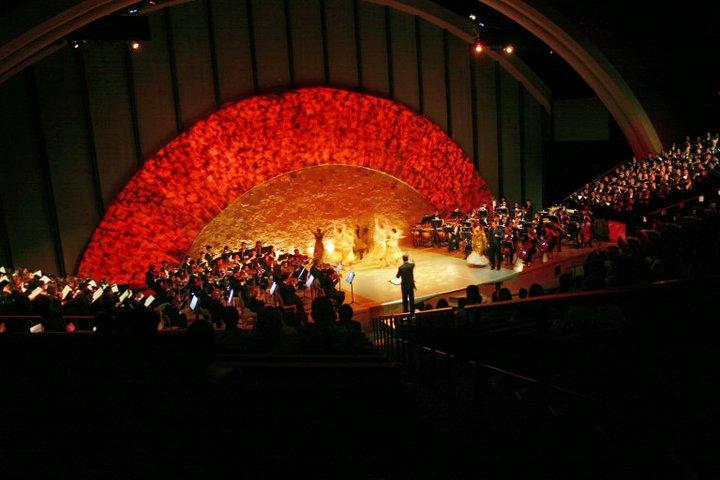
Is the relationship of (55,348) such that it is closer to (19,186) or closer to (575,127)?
(19,186)

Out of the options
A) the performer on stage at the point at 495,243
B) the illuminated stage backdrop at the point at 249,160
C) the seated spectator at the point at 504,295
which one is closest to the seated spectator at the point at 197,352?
the seated spectator at the point at 504,295

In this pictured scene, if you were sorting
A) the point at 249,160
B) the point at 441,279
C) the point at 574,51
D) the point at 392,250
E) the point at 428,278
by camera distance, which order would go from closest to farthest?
the point at 441,279 < the point at 428,278 < the point at 392,250 < the point at 249,160 < the point at 574,51

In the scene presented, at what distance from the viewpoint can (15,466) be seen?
217cm

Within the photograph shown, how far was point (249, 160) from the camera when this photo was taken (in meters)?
16.0

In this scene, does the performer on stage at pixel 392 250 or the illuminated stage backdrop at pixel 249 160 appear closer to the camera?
the illuminated stage backdrop at pixel 249 160

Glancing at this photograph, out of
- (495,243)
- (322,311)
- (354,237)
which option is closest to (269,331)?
(322,311)

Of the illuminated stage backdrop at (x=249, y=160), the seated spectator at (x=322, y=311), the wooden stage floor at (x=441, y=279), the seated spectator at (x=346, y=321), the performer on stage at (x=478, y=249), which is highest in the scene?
the illuminated stage backdrop at (x=249, y=160)

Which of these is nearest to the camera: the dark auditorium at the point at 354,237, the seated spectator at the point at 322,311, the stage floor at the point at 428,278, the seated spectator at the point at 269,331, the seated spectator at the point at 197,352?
the dark auditorium at the point at 354,237

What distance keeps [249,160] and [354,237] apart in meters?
3.34

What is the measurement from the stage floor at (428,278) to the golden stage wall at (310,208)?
1886mm

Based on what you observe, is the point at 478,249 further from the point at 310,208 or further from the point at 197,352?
the point at 197,352

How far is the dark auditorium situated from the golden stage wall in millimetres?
70

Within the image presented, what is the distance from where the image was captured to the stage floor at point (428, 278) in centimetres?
1302

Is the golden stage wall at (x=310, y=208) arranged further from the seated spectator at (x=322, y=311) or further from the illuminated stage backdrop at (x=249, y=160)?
the seated spectator at (x=322, y=311)
